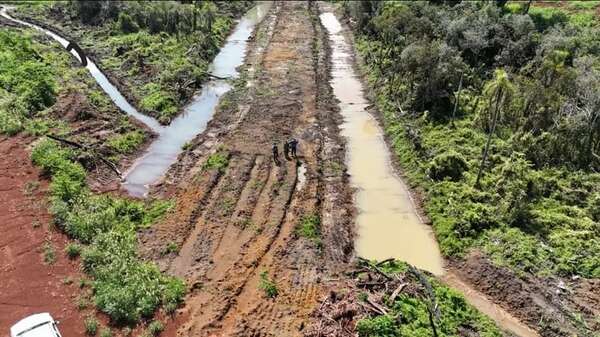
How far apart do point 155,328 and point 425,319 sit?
10.5 meters

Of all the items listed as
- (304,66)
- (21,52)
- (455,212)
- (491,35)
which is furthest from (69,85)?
(491,35)

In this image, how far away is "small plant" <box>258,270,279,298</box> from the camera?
843 inches

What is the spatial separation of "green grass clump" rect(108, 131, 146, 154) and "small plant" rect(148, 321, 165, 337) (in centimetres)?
1554

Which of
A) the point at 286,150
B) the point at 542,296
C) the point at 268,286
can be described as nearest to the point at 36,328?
the point at 268,286

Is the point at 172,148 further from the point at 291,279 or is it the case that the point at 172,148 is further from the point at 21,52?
the point at 21,52

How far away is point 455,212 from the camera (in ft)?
87.1

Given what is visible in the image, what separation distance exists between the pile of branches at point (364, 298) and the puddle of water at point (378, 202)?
2.63m

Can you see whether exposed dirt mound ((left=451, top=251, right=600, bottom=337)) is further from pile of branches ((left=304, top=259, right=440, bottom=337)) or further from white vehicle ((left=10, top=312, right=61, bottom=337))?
white vehicle ((left=10, top=312, right=61, bottom=337))

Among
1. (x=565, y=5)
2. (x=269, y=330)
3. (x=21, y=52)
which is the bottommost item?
(x=269, y=330)

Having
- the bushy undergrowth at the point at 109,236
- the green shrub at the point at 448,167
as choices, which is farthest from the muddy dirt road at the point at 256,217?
the green shrub at the point at 448,167

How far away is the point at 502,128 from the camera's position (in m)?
33.4

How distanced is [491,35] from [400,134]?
50.2 feet

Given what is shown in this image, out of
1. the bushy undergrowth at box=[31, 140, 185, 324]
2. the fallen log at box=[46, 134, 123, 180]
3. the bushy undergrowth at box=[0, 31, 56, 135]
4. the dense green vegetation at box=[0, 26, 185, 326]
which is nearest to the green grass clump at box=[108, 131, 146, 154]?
the dense green vegetation at box=[0, 26, 185, 326]

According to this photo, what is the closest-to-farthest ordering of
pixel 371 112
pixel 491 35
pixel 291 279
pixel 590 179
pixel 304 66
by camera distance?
pixel 291 279
pixel 590 179
pixel 371 112
pixel 491 35
pixel 304 66
